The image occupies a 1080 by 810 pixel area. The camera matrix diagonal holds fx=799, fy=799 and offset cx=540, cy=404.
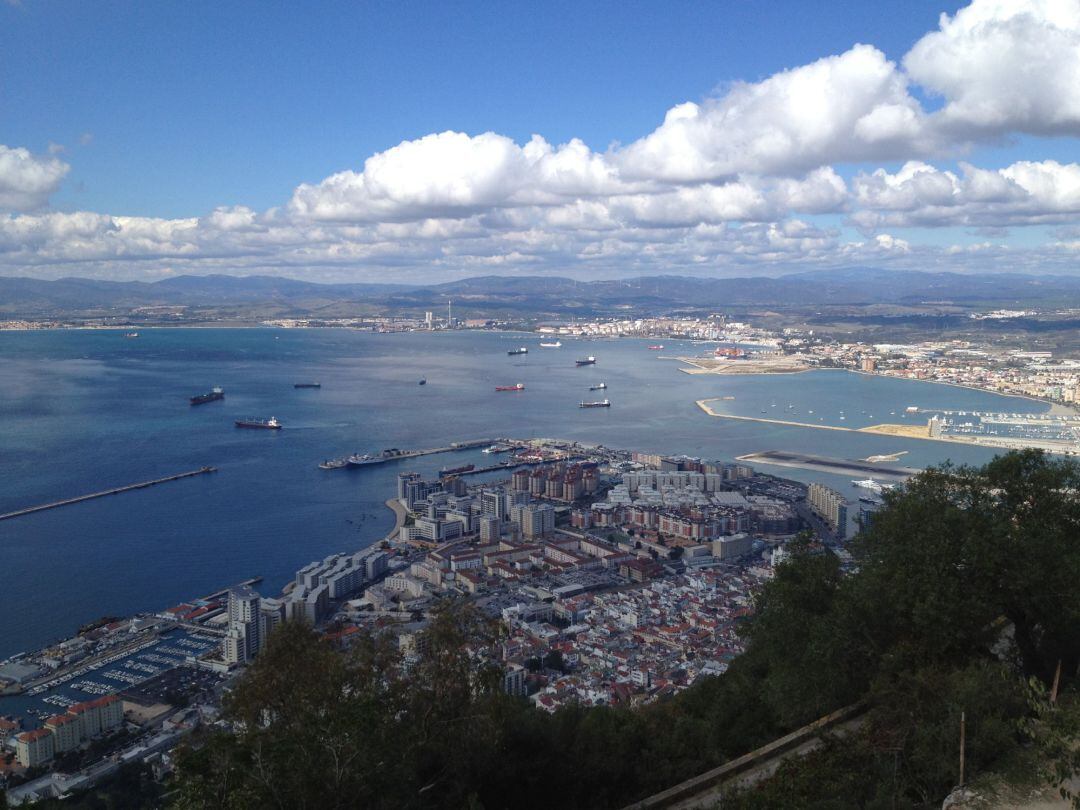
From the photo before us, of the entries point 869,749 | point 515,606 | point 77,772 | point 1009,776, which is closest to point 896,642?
point 869,749

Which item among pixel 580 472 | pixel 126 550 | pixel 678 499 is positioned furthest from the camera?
pixel 580 472

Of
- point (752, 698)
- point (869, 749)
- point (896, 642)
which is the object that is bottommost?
point (752, 698)

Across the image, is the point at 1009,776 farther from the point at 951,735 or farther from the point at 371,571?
the point at 371,571

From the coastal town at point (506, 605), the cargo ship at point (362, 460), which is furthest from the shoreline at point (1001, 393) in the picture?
the cargo ship at point (362, 460)

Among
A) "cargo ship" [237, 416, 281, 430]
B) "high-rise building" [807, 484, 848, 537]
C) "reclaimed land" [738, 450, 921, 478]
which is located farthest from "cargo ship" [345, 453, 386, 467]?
"high-rise building" [807, 484, 848, 537]

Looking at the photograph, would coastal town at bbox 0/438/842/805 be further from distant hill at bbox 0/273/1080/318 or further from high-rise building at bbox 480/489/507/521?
distant hill at bbox 0/273/1080/318

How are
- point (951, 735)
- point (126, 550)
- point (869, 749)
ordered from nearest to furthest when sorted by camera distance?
point (951, 735) → point (869, 749) → point (126, 550)

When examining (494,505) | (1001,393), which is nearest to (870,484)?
(494,505)
